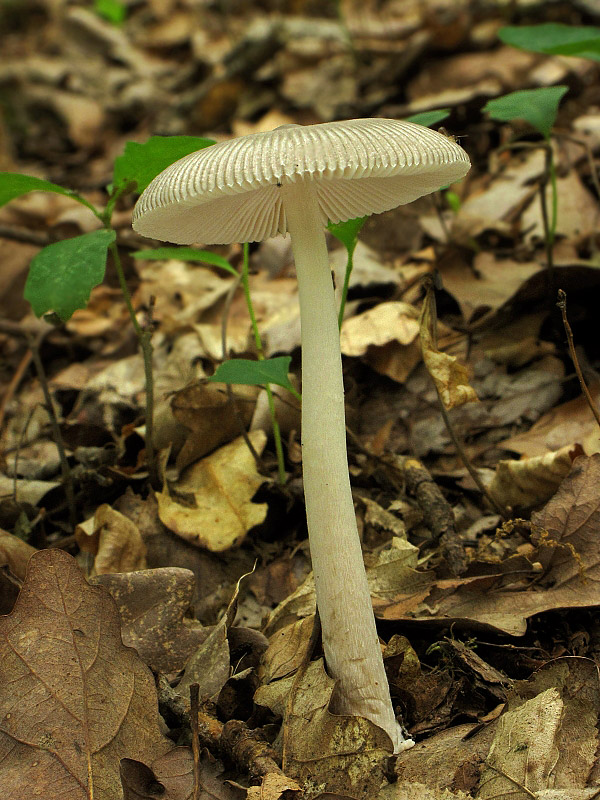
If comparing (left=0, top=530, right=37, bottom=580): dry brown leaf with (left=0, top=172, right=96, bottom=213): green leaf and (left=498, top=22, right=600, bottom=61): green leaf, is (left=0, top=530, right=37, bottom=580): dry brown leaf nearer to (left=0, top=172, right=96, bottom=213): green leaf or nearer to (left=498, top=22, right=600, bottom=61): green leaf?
(left=0, top=172, right=96, bottom=213): green leaf

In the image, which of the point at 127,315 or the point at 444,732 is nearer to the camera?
the point at 444,732

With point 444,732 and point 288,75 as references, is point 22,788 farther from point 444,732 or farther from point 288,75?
point 288,75

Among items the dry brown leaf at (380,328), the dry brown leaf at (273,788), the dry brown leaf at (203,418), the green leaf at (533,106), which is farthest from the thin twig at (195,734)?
the green leaf at (533,106)

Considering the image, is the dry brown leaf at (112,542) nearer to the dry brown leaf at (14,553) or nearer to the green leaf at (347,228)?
the dry brown leaf at (14,553)

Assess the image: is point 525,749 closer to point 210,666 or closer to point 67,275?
point 210,666

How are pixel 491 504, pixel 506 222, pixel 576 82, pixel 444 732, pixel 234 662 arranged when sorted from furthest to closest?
pixel 576 82
pixel 506 222
pixel 491 504
pixel 234 662
pixel 444 732

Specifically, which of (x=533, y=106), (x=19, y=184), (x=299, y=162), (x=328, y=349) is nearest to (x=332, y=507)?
(x=328, y=349)

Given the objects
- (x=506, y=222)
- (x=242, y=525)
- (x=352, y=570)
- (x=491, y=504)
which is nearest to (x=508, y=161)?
(x=506, y=222)

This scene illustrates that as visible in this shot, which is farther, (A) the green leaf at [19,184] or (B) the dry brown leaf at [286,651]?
(A) the green leaf at [19,184]
